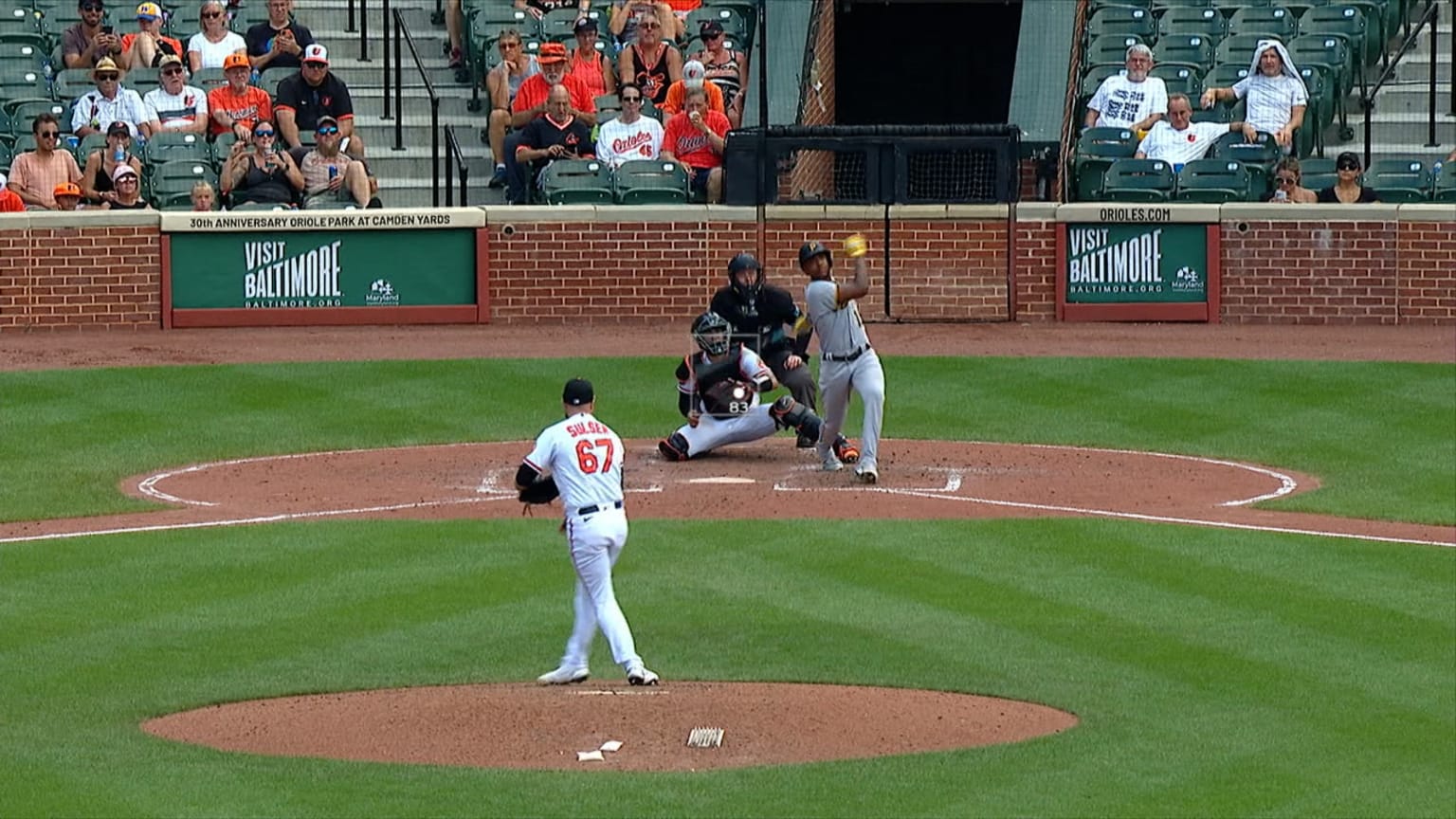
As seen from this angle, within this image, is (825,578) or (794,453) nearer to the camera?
(825,578)

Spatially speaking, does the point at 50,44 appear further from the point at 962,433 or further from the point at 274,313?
the point at 962,433

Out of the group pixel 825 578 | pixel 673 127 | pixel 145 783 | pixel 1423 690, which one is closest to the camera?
pixel 145 783

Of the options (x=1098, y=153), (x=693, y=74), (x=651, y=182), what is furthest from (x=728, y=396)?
(x=1098, y=153)

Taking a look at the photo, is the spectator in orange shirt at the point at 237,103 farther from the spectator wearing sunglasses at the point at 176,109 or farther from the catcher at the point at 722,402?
the catcher at the point at 722,402

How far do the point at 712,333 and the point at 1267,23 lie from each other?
11.9 m

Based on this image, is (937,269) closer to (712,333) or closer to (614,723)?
(712,333)

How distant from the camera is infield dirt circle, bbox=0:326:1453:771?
454 inches

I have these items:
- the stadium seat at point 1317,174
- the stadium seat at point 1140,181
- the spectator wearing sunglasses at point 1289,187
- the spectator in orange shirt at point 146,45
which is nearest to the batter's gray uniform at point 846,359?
the stadium seat at point 1140,181

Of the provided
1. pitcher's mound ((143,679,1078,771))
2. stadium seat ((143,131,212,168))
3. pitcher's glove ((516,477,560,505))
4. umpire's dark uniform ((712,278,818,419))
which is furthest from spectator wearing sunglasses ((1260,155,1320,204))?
pitcher's glove ((516,477,560,505))

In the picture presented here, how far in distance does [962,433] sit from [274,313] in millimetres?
7394

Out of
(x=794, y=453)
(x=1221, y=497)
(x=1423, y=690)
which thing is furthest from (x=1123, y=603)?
(x=794, y=453)

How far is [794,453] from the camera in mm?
19906

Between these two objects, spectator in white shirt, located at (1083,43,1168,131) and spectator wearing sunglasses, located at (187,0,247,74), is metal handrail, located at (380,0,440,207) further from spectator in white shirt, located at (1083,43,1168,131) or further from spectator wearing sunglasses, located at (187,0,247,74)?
spectator in white shirt, located at (1083,43,1168,131)

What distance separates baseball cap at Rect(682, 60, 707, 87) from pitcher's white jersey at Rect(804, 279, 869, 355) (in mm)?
7669
